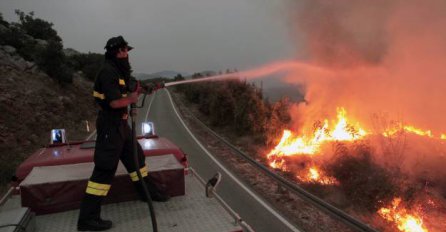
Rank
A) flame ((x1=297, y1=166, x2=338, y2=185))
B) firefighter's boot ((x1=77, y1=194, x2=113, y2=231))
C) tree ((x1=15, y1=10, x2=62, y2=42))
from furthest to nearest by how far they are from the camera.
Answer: tree ((x1=15, y1=10, x2=62, y2=42))
flame ((x1=297, y1=166, x2=338, y2=185))
firefighter's boot ((x1=77, y1=194, x2=113, y2=231))

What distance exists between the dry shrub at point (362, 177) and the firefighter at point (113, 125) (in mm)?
6484

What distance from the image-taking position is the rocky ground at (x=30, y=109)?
13.4m

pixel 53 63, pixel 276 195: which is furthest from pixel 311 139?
pixel 53 63

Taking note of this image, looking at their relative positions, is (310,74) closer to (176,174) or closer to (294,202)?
(294,202)

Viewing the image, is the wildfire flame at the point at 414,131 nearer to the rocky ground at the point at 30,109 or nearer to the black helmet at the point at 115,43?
the black helmet at the point at 115,43

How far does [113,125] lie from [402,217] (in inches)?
293

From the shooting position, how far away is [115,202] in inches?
164

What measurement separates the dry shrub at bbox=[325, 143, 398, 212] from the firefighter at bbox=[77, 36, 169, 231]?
21.3 ft

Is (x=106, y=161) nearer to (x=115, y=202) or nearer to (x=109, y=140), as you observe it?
(x=109, y=140)

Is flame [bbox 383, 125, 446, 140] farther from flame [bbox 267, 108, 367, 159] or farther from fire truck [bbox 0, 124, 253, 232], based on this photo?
fire truck [bbox 0, 124, 253, 232]

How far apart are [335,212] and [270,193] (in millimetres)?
2644

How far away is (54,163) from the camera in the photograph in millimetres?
4664

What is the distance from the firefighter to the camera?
380 centimetres

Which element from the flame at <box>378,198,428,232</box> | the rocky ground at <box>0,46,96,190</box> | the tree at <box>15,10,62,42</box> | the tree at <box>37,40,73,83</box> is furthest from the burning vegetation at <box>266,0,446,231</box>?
the tree at <box>15,10,62,42</box>
